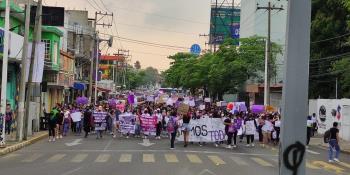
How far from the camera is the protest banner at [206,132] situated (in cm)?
2831

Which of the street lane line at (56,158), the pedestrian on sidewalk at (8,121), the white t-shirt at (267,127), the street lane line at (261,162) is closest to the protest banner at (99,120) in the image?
the pedestrian on sidewalk at (8,121)

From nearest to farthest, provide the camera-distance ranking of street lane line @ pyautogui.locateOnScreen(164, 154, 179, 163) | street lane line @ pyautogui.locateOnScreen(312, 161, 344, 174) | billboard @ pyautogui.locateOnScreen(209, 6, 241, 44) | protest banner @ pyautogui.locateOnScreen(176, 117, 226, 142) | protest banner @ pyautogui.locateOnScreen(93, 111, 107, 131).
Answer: street lane line @ pyautogui.locateOnScreen(312, 161, 344, 174) → street lane line @ pyautogui.locateOnScreen(164, 154, 179, 163) → protest banner @ pyautogui.locateOnScreen(176, 117, 226, 142) → protest banner @ pyautogui.locateOnScreen(93, 111, 107, 131) → billboard @ pyautogui.locateOnScreen(209, 6, 241, 44)

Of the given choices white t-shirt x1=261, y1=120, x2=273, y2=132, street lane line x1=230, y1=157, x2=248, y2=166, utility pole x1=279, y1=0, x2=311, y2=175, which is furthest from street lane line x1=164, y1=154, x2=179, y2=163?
utility pole x1=279, y1=0, x2=311, y2=175

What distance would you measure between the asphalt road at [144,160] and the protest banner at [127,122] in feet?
10.6

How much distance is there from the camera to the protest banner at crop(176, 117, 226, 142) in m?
28.3

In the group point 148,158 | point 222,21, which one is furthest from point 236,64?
point 222,21

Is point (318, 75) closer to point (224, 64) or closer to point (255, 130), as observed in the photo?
point (224, 64)

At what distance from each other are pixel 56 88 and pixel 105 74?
93490mm

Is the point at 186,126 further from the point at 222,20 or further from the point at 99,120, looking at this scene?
the point at 222,20

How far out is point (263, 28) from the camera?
7719 centimetres

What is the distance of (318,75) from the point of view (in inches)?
2019

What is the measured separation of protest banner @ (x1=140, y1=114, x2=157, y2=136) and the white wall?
12.5 metres

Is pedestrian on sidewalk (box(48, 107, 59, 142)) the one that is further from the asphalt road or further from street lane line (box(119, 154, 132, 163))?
street lane line (box(119, 154, 132, 163))

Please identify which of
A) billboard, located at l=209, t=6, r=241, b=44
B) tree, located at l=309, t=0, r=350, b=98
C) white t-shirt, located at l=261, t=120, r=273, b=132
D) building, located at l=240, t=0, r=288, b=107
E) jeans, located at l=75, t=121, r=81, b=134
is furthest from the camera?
billboard, located at l=209, t=6, r=241, b=44
